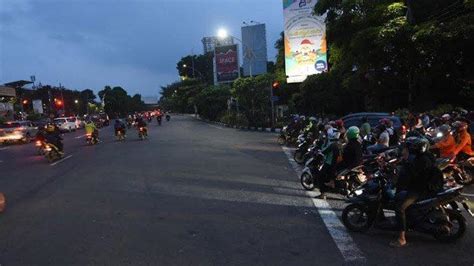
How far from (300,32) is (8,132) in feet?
69.4

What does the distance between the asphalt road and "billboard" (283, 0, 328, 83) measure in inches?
814

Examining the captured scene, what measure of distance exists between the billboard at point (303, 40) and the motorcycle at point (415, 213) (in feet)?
86.7

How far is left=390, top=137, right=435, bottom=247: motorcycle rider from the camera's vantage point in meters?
6.41

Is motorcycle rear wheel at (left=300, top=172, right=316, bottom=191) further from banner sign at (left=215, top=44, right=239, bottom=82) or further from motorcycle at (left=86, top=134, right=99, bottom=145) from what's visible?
banner sign at (left=215, top=44, right=239, bottom=82)

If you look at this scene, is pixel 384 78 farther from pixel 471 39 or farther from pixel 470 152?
→ pixel 470 152

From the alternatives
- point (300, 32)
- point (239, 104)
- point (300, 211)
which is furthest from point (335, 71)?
point (300, 211)

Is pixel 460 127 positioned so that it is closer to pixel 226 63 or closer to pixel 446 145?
pixel 446 145

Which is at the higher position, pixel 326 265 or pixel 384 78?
pixel 384 78

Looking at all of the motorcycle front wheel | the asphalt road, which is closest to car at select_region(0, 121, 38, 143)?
the asphalt road

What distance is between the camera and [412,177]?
256 inches

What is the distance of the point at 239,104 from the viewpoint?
45.9 metres

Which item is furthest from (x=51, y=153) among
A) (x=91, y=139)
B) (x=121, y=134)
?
(x=121, y=134)

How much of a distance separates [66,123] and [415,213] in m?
46.4

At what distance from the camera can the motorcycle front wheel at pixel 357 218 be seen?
722 cm
